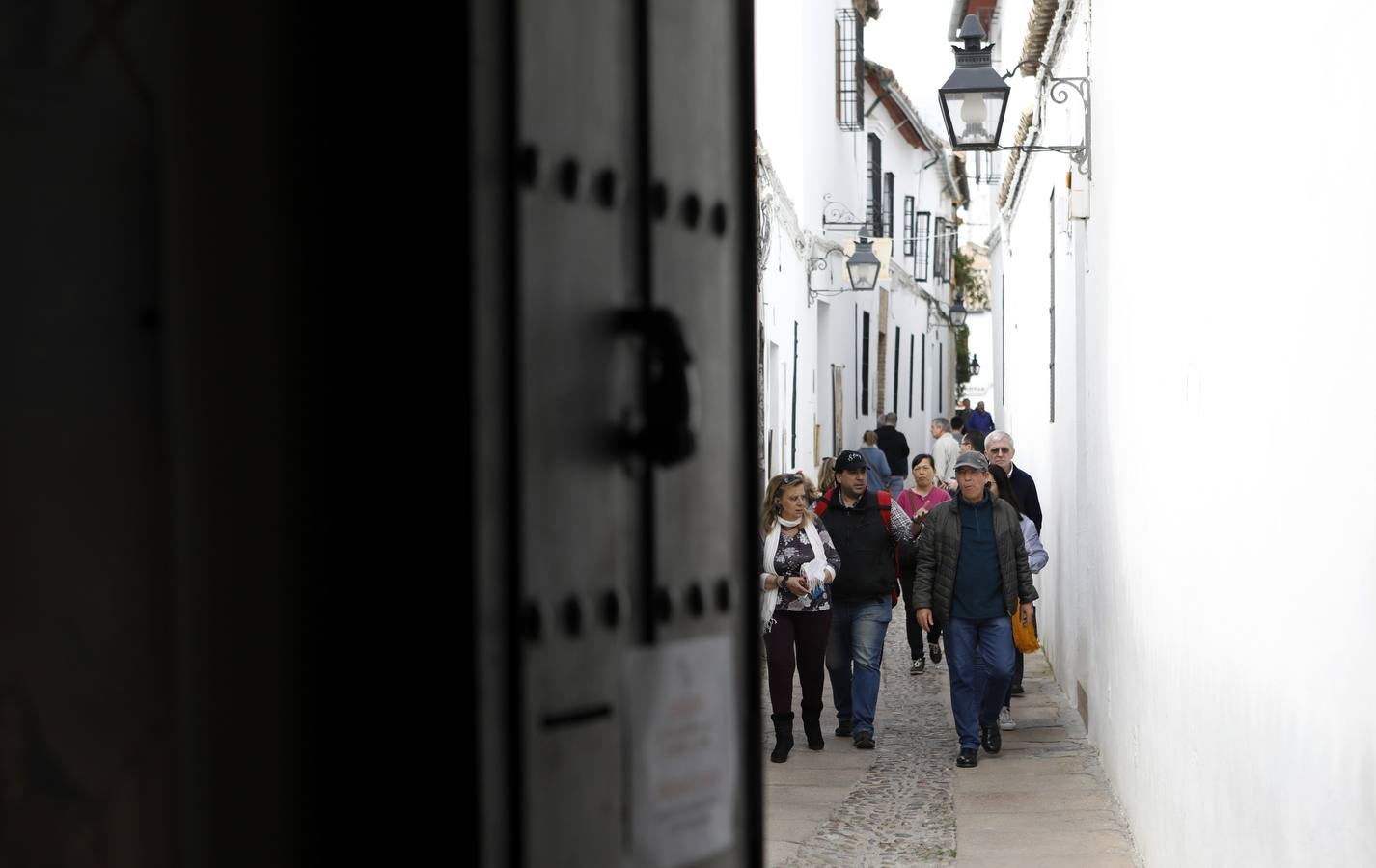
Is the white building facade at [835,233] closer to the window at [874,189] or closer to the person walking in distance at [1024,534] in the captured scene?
the window at [874,189]

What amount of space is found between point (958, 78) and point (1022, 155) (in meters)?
4.65

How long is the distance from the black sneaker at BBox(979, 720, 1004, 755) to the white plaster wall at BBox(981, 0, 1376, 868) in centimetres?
61

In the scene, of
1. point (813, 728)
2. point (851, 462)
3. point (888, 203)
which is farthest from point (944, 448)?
point (888, 203)

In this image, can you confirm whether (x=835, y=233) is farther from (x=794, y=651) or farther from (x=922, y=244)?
(x=794, y=651)

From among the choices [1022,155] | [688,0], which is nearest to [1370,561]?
[688,0]

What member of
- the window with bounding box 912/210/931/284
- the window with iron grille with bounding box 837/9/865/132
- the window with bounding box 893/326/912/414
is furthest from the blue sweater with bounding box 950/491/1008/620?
the window with bounding box 912/210/931/284

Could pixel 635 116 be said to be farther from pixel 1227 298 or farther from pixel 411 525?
pixel 1227 298

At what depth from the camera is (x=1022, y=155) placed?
46.6 feet

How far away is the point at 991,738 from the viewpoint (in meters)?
9.04

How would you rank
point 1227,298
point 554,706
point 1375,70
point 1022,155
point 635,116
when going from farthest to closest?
1. point 1022,155
2. point 1227,298
3. point 1375,70
4. point 635,116
5. point 554,706

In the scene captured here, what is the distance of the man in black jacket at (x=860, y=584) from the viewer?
9.34 metres

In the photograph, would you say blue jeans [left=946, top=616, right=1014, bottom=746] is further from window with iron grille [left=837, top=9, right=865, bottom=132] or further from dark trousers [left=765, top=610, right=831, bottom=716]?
window with iron grille [left=837, top=9, right=865, bottom=132]

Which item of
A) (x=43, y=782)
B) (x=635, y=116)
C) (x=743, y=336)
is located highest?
(x=635, y=116)

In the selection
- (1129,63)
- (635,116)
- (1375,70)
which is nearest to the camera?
(635,116)
